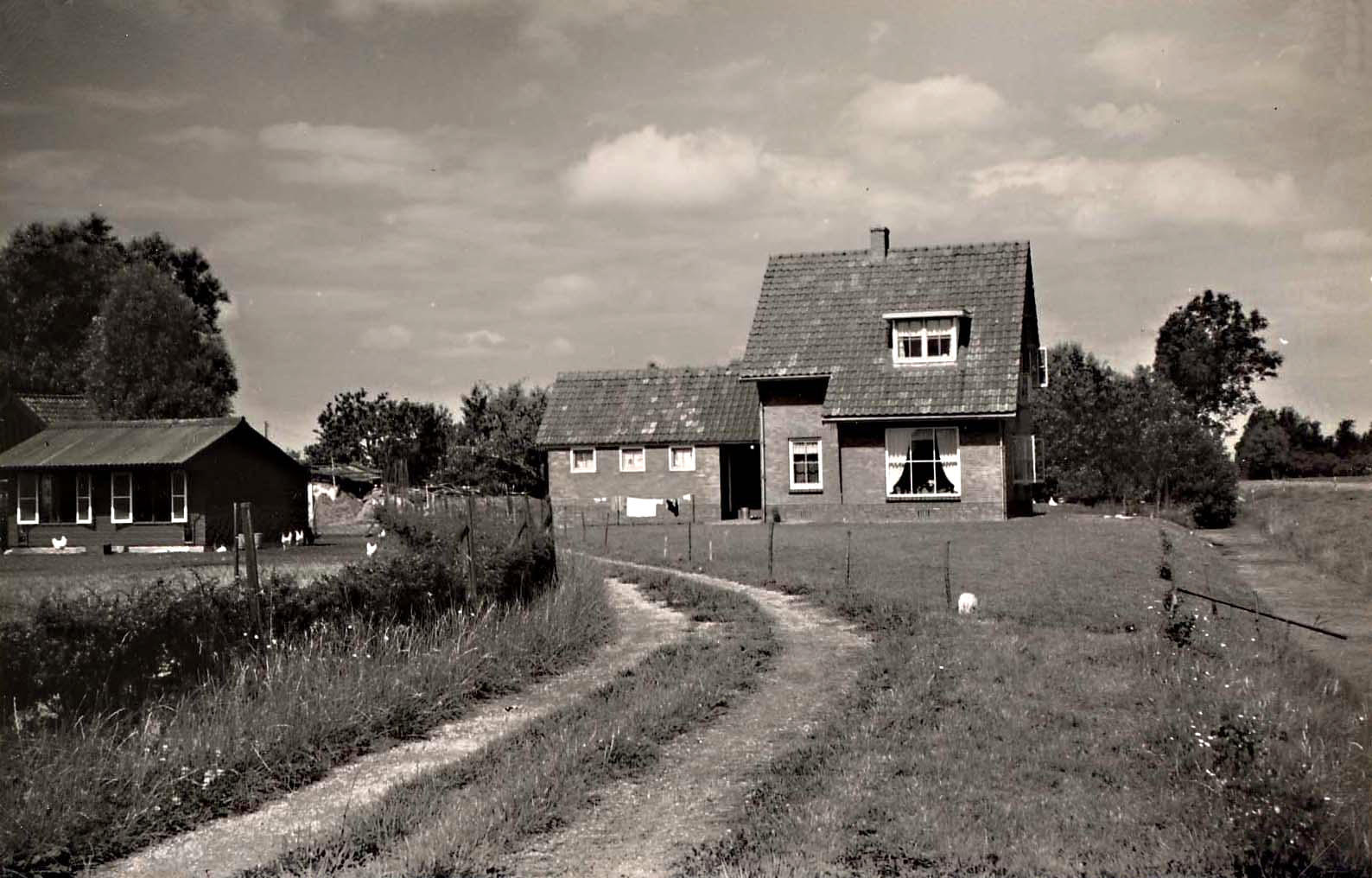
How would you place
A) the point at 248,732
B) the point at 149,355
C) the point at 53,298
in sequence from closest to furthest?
1. the point at 248,732
2. the point at 53,298
3. the point at 149,355

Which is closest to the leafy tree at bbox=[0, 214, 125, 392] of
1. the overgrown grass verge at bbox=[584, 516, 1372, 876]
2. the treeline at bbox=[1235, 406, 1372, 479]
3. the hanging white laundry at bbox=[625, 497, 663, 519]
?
the overgrown grass verge at bbox=[584, 516, 1372, 876]

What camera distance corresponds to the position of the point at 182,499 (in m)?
36.4

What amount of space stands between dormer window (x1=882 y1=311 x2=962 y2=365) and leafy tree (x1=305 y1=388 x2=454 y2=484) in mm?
23213

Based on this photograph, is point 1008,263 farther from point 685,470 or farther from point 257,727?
point 257,727

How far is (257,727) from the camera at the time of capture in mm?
9289

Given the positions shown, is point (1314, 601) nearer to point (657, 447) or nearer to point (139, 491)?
point (657, 447)

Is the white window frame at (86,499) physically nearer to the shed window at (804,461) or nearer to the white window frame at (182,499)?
the white window frame at (182,499)

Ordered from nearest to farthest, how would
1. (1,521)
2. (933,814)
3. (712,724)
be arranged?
1. (933,814)
2. (712,724)
3. (1,521)

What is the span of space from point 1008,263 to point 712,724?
30701 mm

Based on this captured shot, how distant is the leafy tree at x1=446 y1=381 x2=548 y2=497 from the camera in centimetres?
4847

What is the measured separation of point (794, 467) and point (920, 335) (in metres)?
5.54

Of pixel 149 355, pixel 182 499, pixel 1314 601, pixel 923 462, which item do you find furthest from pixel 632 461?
pixel 1314 601

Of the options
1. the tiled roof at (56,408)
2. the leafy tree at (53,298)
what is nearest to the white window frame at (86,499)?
the tiled roof at (56,408)

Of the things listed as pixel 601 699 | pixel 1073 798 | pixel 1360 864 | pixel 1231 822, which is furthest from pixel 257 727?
pixel 1360 864
